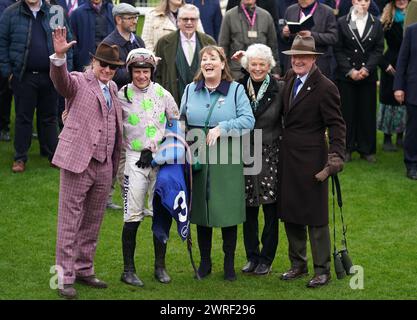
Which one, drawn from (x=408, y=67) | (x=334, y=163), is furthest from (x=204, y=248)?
(x=408, y=67)

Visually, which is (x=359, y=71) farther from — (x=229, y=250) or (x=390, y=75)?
(x=229, y=250)

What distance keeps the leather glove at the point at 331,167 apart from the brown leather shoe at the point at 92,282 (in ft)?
6.74

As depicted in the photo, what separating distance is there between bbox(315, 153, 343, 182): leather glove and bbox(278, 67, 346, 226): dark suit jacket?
0.18ft

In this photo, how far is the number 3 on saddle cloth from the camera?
836 centimetres

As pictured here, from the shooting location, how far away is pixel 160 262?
8844 millimetres

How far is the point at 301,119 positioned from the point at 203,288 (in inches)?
66.6

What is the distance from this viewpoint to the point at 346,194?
39.2ft

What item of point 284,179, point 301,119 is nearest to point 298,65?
point 301,119

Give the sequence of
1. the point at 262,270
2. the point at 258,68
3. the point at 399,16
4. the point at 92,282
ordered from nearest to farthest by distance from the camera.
→ the point at 92,282, the point at 258,68, the point at 262,270, the point at 399,16

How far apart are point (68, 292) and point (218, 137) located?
182cm

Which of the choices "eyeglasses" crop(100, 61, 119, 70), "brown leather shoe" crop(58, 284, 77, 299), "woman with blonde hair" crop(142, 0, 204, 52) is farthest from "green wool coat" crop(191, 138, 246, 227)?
"woman with blonde hair" crop(142, 0, 204, 52)

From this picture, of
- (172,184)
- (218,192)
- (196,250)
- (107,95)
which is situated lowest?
(196,250)

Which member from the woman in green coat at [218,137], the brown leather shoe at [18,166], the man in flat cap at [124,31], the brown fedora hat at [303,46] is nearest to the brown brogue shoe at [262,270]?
the woman in green coat at [218,137]

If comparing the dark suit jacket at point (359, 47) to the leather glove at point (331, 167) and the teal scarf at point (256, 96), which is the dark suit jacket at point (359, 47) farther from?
the leather glove at point (331, 167)
